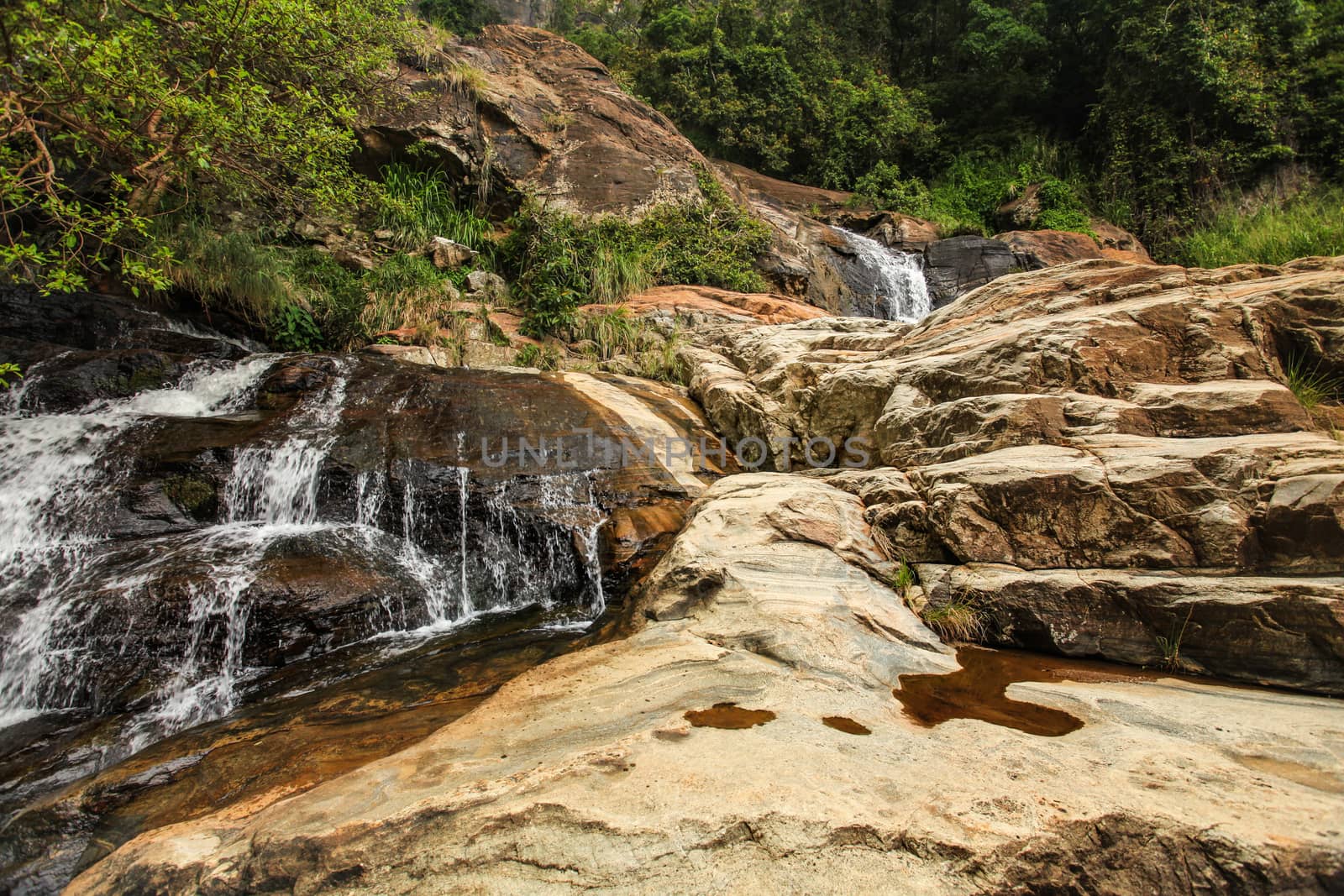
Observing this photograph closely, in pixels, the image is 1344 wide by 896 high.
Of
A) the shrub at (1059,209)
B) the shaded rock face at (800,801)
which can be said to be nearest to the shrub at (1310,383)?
the shaded rock face at (800,801)

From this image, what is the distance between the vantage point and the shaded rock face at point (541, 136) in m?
11.5

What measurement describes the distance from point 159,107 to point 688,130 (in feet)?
48.1

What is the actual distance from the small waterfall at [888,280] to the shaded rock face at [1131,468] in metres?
7.10

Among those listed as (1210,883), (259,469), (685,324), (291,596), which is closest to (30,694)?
(291,596)

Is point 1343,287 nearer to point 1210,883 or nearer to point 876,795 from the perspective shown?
point 1210,883

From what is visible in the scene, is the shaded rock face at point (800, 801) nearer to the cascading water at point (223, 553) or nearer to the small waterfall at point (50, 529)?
the cascading water at point (223, 553)

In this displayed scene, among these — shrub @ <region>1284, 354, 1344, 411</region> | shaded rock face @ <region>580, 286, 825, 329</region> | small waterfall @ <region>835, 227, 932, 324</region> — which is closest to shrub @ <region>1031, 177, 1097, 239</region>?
small waterfall @ <region>835, 227, 932, 324</region>

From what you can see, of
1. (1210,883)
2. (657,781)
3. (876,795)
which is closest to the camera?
(1210,883)

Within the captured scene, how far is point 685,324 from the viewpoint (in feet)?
29.9

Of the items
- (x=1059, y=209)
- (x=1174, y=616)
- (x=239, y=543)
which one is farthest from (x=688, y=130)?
(x=1174, y=616)

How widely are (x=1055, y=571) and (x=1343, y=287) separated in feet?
9.40

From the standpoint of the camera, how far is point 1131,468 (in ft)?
10.5

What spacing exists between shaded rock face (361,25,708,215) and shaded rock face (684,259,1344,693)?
28.8 ft

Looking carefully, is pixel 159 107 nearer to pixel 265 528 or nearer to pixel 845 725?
pixel 265 528
